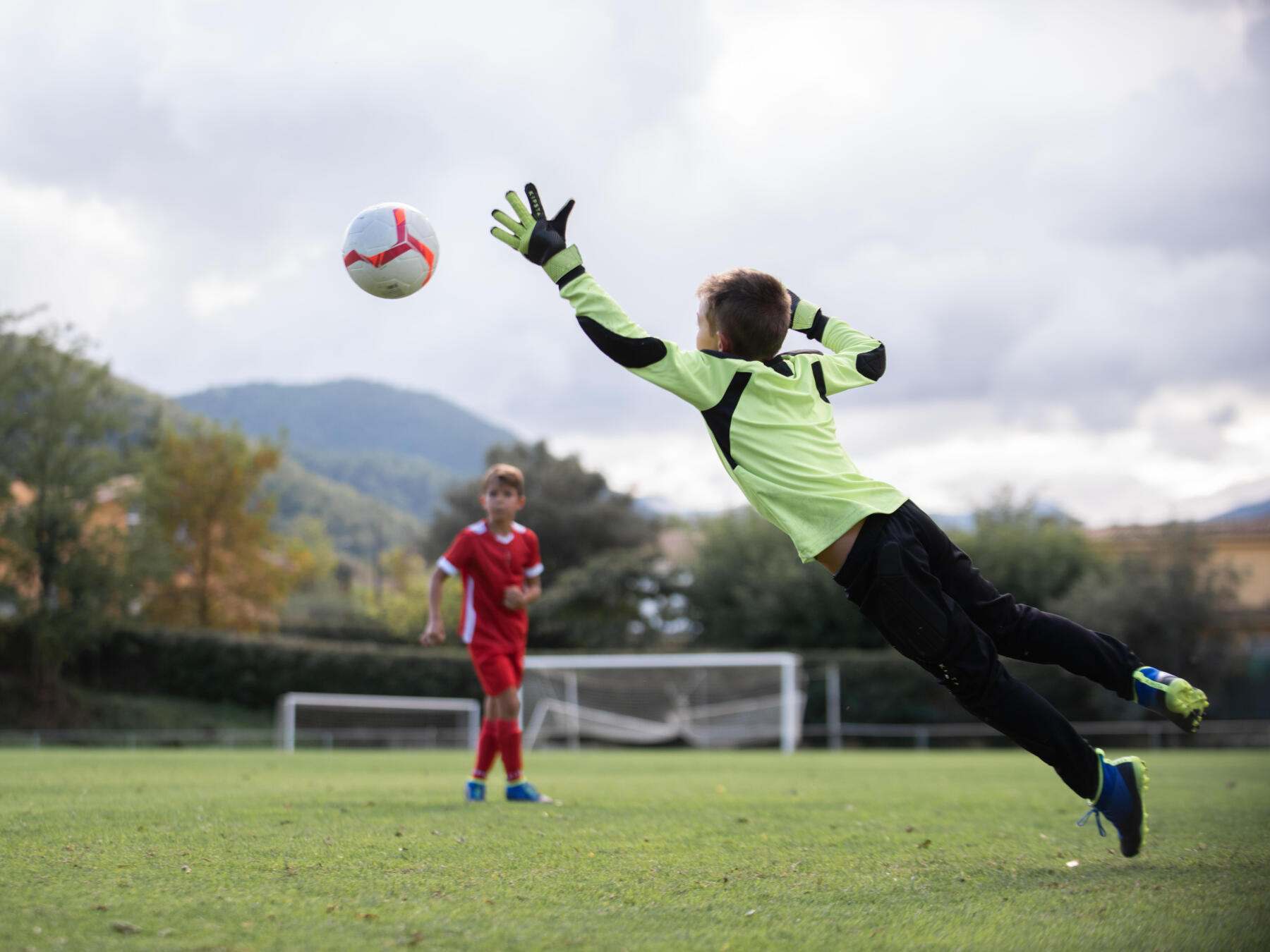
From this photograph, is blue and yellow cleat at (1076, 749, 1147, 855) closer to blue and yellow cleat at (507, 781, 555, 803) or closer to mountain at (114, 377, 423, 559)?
blue and yellow cleat at (507, 781, 555, 803)

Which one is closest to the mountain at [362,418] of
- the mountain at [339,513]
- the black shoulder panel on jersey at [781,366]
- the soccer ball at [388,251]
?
the mountain at [339,513]

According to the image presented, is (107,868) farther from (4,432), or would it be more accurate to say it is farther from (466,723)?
(4,432)

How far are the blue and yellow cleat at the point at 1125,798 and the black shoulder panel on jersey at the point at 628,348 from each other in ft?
6.67

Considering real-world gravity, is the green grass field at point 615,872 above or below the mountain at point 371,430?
below

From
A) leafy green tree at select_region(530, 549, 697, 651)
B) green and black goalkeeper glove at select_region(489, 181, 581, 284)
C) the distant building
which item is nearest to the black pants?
green and black goalkeeper glove at select_region(489, 181, 581, 284)

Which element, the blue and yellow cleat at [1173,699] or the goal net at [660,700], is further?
the goal net at [660,700]

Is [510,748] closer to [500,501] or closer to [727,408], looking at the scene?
[500,501]

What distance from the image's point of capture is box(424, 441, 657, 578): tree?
47375mm

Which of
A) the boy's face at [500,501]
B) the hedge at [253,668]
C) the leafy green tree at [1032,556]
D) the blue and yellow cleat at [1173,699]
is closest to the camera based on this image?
the blue and yellow cleat at [1173,699]

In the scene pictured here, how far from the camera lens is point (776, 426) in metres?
3.88

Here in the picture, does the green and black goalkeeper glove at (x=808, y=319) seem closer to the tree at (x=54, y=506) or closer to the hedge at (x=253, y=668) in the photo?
the hedge at (x=253, y=668)

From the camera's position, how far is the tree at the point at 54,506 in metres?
27.7

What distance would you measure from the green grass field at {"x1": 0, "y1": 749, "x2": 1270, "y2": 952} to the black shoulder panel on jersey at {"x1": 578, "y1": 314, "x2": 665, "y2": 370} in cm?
171

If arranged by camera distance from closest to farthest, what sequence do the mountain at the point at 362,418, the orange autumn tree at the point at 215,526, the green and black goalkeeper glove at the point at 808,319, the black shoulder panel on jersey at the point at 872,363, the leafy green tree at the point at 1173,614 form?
the black shoulder panel on jersey at the point at 872,363 < the green and black goalkeeper glove at the point at 808,319 < the leafy green tree at the point at 1173,614 < the orange autumn tree at the point at 215,526 < the mountain at the point at 362,418
